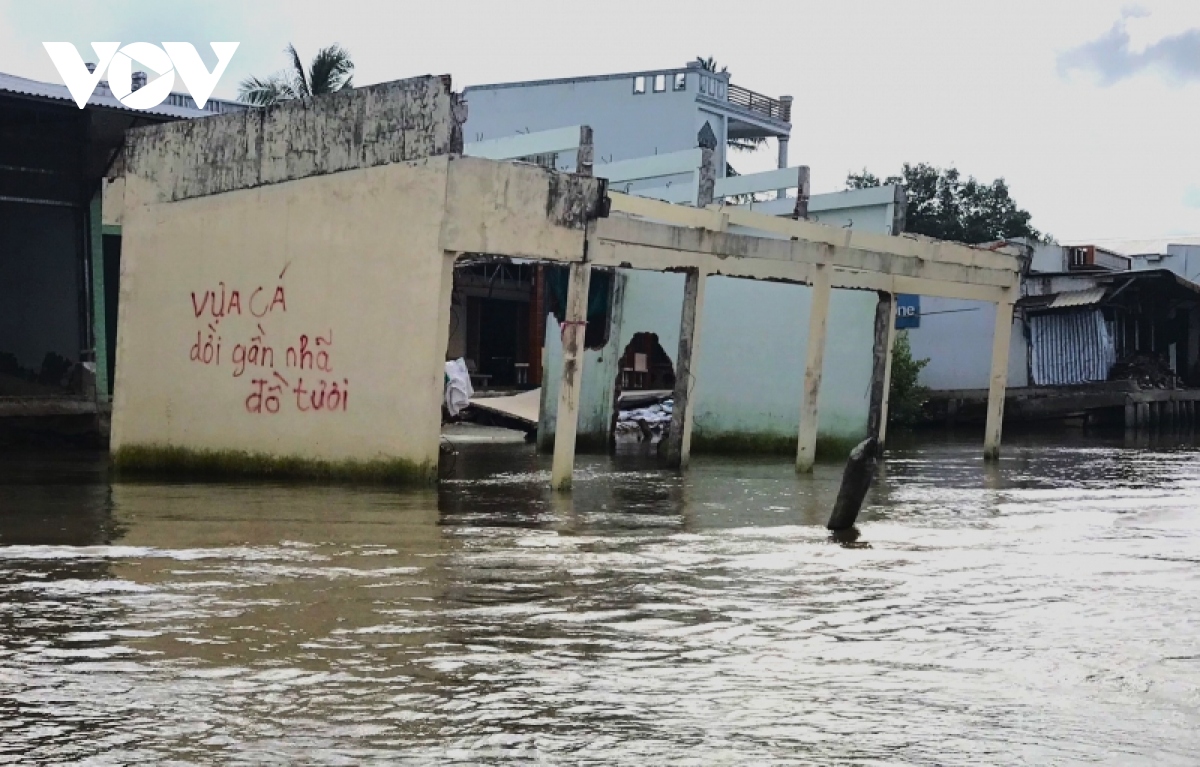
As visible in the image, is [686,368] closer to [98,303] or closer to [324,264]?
[324,264]

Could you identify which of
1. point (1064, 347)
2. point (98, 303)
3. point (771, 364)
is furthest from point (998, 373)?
point (1064, 347)

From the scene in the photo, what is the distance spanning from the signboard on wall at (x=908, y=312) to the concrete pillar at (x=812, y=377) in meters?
18.6

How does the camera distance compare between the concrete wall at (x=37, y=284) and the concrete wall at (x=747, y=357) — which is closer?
the concrete wall at (x=37, y=284)

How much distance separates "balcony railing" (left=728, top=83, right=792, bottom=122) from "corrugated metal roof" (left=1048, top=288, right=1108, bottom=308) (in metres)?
11.5

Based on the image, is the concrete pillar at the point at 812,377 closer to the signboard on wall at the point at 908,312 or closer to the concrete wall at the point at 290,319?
the concrete wall at the point at 290,319

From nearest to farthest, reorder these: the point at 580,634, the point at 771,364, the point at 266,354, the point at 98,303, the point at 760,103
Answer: the point at 580,634 → the point at 266,354 → the point at 98,303 → the point at 771,364 → the point at 760,103

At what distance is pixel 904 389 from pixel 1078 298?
7.00m

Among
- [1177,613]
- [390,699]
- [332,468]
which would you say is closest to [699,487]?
[332,468]

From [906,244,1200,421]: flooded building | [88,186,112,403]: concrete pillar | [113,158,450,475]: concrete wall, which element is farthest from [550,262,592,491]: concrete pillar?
[906,244,1200,421]: flooded building

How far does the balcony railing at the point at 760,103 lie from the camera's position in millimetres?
43406

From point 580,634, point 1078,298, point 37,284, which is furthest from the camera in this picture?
point 1078,298

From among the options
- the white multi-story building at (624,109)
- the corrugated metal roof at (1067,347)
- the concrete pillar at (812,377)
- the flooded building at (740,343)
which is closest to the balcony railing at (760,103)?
the white multi-story building at (624,109)

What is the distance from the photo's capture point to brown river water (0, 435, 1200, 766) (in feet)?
17.2

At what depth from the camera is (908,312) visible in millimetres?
37250
